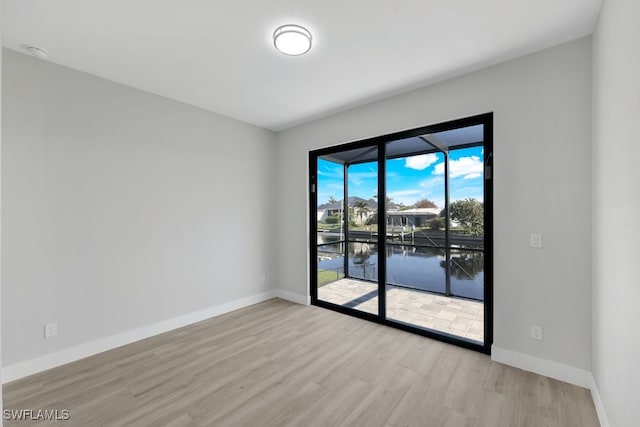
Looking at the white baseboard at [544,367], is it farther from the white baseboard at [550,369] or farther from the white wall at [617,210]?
the white wall at [617,210]

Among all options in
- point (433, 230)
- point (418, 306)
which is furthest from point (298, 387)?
point (433, 230)

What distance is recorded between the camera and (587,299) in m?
2.06

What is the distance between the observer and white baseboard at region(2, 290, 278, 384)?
7.27 feet

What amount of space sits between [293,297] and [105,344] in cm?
229

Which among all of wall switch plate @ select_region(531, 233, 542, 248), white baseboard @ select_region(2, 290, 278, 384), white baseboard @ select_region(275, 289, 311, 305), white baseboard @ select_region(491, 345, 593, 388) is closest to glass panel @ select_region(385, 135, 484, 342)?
white baseboard @ select_region(491, 345, 593, 388)

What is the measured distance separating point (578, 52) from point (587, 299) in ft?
6.23

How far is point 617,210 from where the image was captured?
1474 millimetres

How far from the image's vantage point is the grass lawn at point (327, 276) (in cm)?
412

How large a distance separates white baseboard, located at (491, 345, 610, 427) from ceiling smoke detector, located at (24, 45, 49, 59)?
15.2 feet

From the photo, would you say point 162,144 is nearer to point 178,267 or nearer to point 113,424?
point 178,267

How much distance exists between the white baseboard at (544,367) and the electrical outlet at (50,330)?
392cm

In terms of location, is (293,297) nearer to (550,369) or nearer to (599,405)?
(550,369)

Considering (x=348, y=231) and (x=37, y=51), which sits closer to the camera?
(x=37, y=51)

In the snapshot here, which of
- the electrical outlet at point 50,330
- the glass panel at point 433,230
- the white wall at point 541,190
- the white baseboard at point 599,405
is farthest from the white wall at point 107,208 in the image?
the white baseboard at point 599,405
